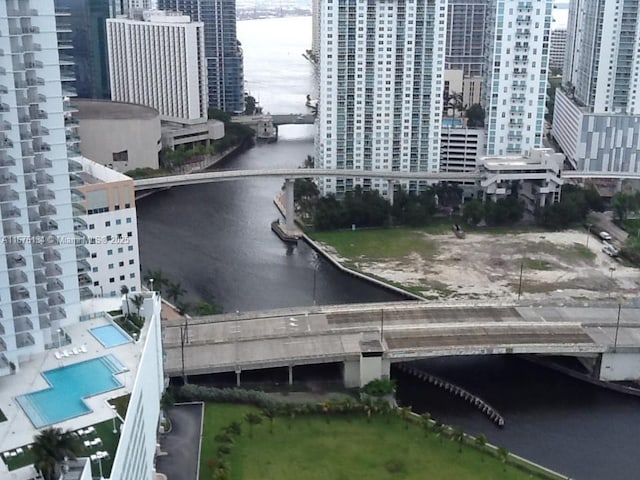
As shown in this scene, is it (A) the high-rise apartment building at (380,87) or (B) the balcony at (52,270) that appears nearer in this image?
(B) the balcony at (52,270)

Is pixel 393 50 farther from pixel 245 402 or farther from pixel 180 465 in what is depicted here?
pixel 180 465

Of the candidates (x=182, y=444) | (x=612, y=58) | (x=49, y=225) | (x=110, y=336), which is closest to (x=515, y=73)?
(x=612, y=58)

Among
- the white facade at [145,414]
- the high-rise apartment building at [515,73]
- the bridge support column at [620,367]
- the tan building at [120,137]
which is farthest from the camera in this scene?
the tan building at [120,137]

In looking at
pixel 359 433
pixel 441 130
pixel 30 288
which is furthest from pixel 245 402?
pixel 441 130

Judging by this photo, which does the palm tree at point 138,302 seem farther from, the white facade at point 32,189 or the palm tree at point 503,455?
the palm tree at point 503,455

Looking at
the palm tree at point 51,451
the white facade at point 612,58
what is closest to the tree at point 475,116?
the white facade at point 612,58
